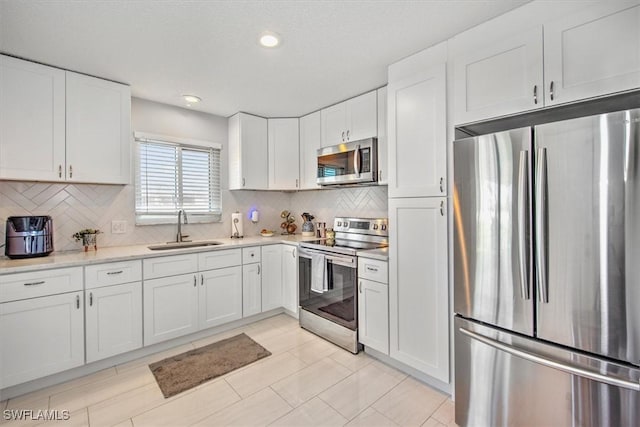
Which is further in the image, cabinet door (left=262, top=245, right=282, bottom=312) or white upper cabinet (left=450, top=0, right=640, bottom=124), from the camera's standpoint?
cabinet door (left=262, top=245, right=282, bottom=312)

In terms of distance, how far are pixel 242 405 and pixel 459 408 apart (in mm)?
1364

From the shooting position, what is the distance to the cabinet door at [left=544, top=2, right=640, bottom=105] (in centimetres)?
130

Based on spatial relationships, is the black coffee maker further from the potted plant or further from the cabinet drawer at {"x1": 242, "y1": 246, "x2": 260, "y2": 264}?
the cabinet drawer at {"x1": 242, "y1": 246, "x2": 260, "y2": 264}

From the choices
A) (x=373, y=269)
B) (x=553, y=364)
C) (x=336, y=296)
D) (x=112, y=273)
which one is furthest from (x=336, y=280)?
(x=112, y=273)

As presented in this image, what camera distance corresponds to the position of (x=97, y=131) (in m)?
2.49

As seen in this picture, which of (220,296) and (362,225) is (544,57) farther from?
(220,296)

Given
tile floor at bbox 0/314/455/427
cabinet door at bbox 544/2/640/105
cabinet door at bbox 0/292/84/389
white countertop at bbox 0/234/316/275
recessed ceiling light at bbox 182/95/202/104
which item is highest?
recessed ceiling light at bbox 182/95/202/104

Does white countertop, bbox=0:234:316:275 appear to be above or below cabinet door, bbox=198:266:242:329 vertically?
above

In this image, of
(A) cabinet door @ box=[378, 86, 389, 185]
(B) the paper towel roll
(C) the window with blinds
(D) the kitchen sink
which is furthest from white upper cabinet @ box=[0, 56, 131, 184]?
(A) cabinet door @ box=[378, 86, 389, 185]

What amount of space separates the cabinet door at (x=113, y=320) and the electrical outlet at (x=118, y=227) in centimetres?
78

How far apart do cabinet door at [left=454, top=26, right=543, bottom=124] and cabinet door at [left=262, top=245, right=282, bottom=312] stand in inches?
91.5

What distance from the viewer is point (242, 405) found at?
1901 mm

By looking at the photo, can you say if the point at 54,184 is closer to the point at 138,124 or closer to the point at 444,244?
the point at 138,124

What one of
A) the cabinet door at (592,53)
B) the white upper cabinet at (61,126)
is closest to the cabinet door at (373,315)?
the cabinet door at (592,53)
